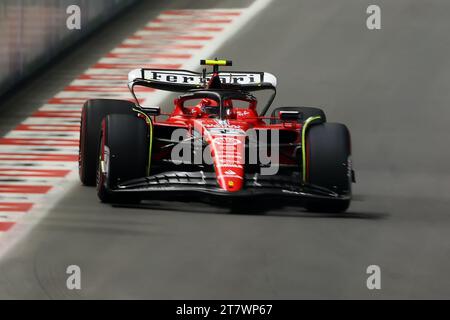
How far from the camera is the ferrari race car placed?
14578mm

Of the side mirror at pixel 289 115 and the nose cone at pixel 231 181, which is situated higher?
the side mirror at pixel 289 115

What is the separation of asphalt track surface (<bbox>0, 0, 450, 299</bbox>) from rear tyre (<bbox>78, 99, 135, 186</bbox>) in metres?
0.21

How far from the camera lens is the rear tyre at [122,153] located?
583 inches

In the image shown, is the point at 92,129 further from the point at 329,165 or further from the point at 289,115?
the point at 329,165

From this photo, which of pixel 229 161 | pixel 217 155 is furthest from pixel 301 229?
pixel 217 155

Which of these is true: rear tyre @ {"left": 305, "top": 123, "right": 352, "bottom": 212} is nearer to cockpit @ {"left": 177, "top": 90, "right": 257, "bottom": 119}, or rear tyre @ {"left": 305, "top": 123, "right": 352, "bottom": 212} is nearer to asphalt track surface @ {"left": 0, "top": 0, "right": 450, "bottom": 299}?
asphalt track surface @ {"left": 0, "top": 0, "right": 450, "bottom": 299}

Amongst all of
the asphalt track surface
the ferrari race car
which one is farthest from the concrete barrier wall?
the ferrari race car

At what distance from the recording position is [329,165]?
48.9 feet

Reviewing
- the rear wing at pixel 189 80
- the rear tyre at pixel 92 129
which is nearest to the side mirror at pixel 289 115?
the rear wing at pixel 189 80

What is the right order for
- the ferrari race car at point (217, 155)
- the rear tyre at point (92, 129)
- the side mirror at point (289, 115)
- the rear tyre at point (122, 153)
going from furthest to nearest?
the rear tyre at point (92, 129) < the side mirror at point (289, 115) < the rear tyre at point (122, 153) < the ferrari race car at point (217, 155)

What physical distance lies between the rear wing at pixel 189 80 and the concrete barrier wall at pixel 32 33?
4822 millimetres

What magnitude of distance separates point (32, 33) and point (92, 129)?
21.8 feet

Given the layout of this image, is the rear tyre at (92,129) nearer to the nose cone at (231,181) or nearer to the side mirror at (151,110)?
the side mirror at (151,110)

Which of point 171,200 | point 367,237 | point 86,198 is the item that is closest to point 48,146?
point 86,198
